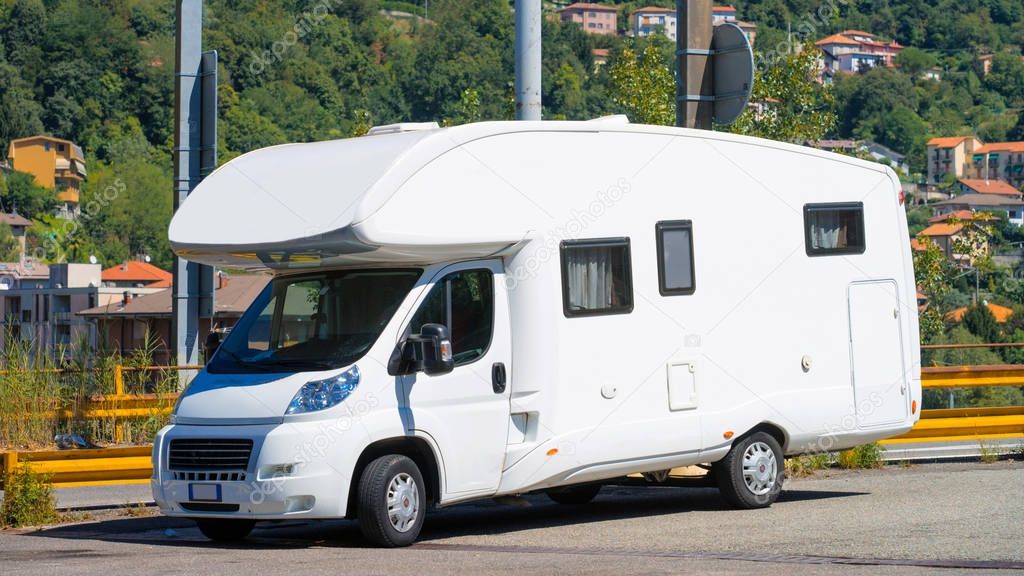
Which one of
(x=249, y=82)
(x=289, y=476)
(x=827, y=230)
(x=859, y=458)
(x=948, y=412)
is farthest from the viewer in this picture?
(x=249, y=82)

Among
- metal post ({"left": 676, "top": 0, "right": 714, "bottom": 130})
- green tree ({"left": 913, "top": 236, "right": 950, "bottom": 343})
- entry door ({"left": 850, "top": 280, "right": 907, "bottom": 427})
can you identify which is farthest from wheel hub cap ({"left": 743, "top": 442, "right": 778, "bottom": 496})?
green tree ({"left": 913, "top": 236, "right": 950, "bottom": 343})

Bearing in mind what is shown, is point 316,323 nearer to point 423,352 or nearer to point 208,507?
point 423,352

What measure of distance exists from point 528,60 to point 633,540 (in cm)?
490

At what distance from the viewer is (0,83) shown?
181m

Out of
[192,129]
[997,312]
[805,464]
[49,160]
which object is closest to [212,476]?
[192,129]

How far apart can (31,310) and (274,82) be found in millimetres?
46000

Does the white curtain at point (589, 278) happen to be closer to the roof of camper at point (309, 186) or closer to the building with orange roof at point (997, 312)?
the roof of camper at point (309, 186)

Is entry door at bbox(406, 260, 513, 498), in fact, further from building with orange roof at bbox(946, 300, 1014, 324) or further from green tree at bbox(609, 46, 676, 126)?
building with orange roof at bbox(946, 300, 1014, 324)

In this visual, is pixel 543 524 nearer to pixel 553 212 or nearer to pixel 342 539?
pixel 342 539

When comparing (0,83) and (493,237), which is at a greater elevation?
(0,83)

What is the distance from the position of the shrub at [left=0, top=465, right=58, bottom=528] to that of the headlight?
3.00 meters

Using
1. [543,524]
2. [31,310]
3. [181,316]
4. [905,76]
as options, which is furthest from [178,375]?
[905,76]

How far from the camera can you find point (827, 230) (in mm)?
13258

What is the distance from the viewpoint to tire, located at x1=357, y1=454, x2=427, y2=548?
10281mm
